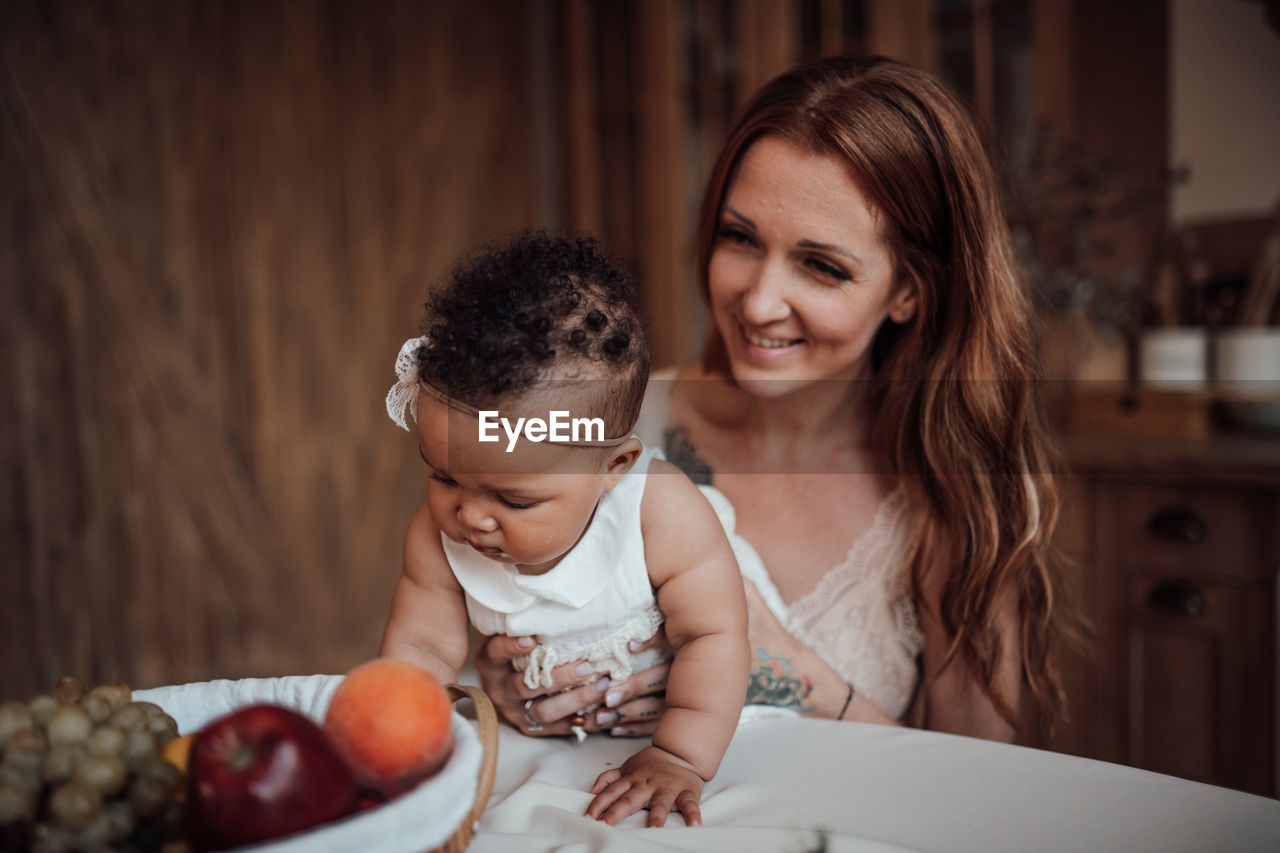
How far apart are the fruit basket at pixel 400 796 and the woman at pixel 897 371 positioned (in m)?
0.33

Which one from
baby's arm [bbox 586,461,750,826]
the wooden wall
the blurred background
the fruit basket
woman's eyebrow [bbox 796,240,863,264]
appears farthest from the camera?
the wooden wall

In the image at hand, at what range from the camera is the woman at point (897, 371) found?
1.05m

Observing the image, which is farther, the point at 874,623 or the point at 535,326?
the point at 874,623

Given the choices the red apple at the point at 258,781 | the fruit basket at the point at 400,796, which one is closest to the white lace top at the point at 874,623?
the fruit basket at the point at 400,796

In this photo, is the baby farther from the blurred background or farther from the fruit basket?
the blurred background

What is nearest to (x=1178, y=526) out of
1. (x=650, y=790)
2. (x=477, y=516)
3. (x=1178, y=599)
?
(x=1178, y=599)

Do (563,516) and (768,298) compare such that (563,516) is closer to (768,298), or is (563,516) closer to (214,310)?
(768,298)

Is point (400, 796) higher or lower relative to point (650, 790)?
higher

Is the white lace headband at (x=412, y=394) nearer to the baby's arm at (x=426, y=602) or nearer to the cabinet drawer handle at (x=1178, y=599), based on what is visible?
the baby's arm at (x=426, y=602)

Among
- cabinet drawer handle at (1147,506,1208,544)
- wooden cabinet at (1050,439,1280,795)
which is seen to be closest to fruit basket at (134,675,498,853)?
wooden cabinet at (1050,439,1280,795)

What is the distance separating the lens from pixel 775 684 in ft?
3.20

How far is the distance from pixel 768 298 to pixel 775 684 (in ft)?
1.49

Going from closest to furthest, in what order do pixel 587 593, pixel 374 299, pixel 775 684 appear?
pixel 587 593, pixel 775 684, pixel 374 299

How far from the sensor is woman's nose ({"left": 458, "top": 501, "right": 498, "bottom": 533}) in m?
0.71
